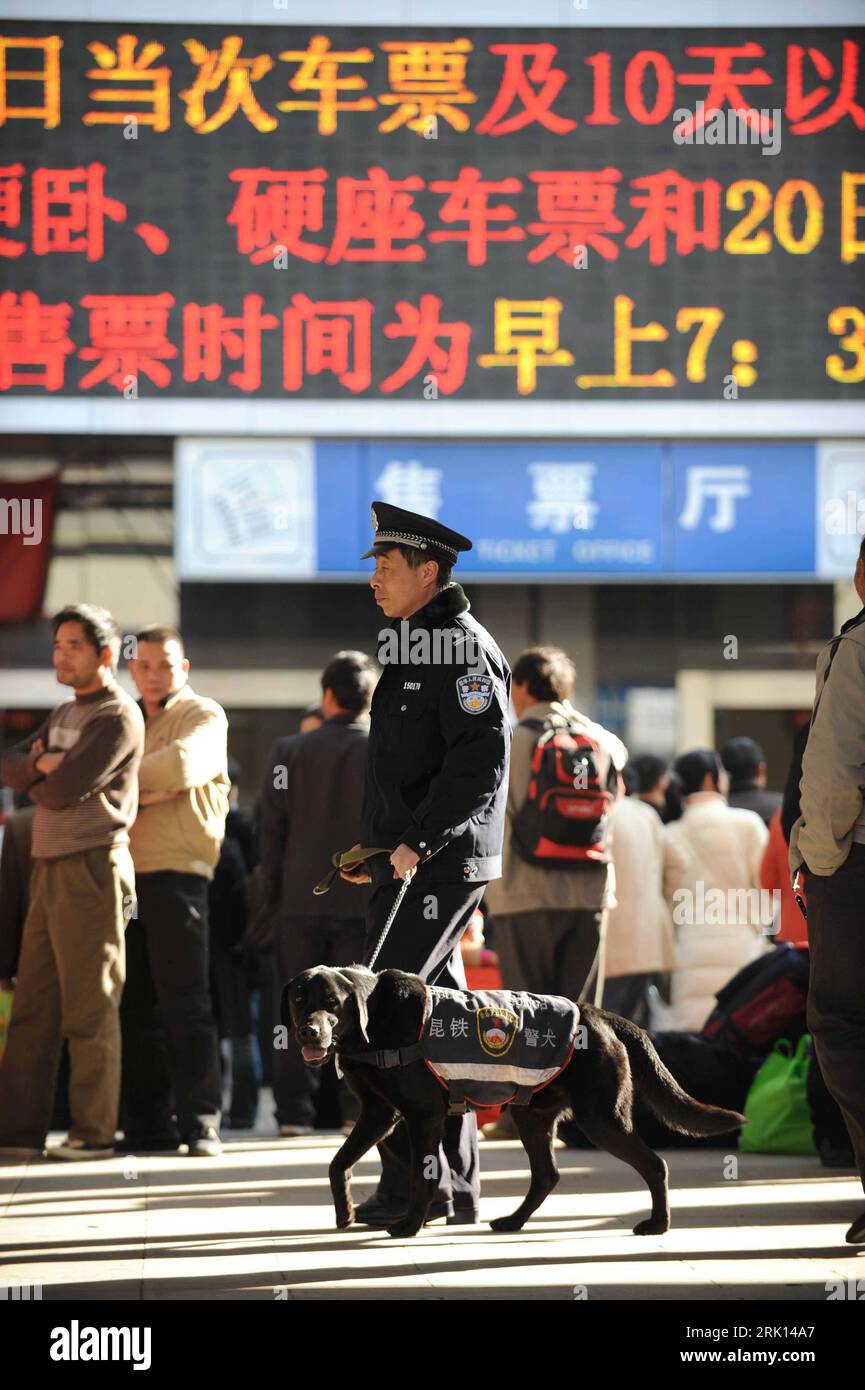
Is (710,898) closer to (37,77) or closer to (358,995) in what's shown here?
(358,995)

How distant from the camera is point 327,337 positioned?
43.3 ft

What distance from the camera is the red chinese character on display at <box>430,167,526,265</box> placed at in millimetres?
13141

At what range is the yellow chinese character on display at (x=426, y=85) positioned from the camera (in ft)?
42.8

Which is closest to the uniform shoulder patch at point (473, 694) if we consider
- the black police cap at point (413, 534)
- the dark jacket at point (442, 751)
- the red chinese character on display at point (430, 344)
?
the dark jacket at point (442, 751)

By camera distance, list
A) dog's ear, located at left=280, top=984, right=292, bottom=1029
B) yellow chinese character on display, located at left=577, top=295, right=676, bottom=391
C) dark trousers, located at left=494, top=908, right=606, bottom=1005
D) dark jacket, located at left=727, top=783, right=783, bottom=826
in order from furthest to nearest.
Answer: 1. yellow chinese character on display, located at left=577, top=295, right=676, bottom=391
2. dark jacket, located at left=727, top=783, right=783, bottom=826
3. dark trousers, located at left=494, top=908, right=606, bottom=1005
4. dog's ear, located at left=280, top=984, right=292, bottom=1029

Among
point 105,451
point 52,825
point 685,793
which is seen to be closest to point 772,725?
point 105,451

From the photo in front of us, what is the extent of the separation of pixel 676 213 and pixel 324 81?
7.53 feet

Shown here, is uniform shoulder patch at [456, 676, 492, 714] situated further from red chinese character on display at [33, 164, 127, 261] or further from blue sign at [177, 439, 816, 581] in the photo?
blue sign at [177, 439, 816, 581]

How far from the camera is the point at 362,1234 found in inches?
210

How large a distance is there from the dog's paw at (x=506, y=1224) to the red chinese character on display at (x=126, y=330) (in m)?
8.54

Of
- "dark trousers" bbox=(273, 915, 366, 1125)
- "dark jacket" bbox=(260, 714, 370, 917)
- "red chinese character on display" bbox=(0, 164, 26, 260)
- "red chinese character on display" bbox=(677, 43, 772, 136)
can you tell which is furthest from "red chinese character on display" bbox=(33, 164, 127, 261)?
"dark trousers" bbox=(273, 915, 366, 1125)

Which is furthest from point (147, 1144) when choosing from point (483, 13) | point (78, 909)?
point (483, 13)

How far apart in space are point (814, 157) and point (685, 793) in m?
5.81

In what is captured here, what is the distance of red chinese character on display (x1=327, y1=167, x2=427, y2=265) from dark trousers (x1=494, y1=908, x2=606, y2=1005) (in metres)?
6.61
